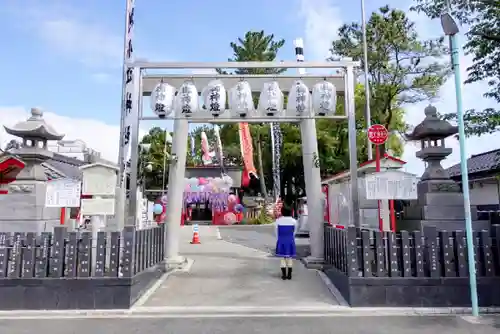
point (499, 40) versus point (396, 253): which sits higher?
point (499, 40)

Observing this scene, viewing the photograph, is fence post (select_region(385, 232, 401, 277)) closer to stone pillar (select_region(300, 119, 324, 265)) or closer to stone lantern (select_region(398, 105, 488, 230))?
stone lantern (select_region(398, 105, 488, 230))

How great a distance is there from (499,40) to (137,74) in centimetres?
860

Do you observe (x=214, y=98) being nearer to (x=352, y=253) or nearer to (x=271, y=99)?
(x=271, y=99)

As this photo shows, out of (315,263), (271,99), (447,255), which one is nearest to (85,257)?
(271,99)

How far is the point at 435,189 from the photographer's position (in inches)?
297

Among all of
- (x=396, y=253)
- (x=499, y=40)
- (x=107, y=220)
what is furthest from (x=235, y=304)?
(x=499, y=40)

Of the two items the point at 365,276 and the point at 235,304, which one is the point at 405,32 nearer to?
the point at 365,276

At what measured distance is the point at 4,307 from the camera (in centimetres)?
618

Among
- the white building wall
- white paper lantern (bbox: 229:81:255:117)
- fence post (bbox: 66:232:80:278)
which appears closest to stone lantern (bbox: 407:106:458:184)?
white paper lantern (bbox: 229:81:255:117)

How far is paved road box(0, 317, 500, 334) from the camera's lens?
524 centimetres

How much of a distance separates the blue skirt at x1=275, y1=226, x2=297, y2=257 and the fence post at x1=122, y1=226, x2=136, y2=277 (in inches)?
131

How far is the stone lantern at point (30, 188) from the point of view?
7258 mm

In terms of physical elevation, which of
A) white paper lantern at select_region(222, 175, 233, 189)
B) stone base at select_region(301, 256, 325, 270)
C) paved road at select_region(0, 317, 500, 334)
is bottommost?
paved road at select_region(0, 317, 500, 334)

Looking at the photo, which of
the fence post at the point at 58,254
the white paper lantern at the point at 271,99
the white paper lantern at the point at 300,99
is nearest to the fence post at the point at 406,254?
the white paper lantern at the point at 300,99
